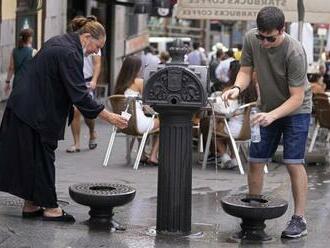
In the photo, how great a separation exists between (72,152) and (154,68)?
533 centimetres

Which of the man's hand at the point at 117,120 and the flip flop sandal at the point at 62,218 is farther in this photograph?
the flip flop sandal at the point at 62,218

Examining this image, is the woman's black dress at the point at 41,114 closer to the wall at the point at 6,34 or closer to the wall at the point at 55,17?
the wall at the point at 6,34

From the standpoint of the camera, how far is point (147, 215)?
7.27 metres

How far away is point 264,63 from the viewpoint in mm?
6410

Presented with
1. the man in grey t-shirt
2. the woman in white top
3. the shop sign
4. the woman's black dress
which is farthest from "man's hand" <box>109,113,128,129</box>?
the shop sign

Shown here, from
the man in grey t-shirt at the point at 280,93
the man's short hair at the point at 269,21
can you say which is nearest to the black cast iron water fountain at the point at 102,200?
the man in grey t-shirt at the point at 280,93

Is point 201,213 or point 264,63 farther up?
point 264,63

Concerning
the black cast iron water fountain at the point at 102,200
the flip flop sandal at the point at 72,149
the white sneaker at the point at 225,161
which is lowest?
the flip flop sandal at the point at 72,149

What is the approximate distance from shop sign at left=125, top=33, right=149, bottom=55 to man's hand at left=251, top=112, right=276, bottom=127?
1901 cm

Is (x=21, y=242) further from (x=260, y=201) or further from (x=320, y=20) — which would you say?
(x=320, y=20)

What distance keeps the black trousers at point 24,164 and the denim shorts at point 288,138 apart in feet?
5.30

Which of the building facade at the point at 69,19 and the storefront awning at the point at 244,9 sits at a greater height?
the storefront awning at the point at 244,9

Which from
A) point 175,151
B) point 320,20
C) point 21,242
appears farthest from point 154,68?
point 320,20

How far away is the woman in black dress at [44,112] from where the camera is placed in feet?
20.7
